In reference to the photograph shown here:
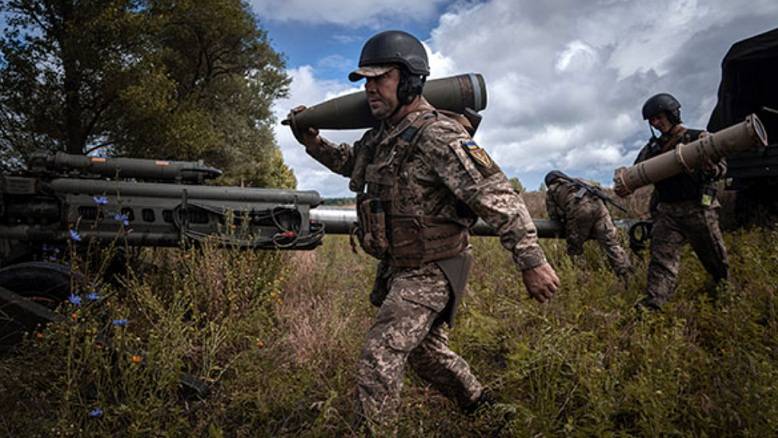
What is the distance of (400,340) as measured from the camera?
88.8 inches

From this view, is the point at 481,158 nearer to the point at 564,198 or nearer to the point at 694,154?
the point at 694,154

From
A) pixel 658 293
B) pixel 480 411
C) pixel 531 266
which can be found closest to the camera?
pixel 531 266

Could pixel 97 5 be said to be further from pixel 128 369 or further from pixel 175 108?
pixel 128 369

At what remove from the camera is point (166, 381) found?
2531 mm

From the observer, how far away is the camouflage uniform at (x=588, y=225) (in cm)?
602

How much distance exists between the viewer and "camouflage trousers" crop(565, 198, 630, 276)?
19.7ft

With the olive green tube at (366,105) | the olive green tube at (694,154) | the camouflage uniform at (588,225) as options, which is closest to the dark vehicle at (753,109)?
the camouflage uniform at (588,225)

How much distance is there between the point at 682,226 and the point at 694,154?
2.77ft

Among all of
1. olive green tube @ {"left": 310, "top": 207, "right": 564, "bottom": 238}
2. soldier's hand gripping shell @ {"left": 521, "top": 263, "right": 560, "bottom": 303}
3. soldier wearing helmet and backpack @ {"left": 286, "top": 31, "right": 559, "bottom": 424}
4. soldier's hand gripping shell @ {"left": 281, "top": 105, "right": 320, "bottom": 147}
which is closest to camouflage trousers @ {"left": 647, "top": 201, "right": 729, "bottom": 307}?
olive green tube @ {"left": 310, "top": 207, "right": 564, "bottom": 238}

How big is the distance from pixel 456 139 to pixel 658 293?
3297 mm

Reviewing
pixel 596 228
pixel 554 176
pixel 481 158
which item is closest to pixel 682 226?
pixel 596 228

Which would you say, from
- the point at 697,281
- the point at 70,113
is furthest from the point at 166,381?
the point at 70,113

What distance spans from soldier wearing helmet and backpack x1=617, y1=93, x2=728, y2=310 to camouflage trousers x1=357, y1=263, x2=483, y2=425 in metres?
2.87

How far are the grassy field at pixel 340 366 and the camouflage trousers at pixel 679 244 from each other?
0.26 meters
